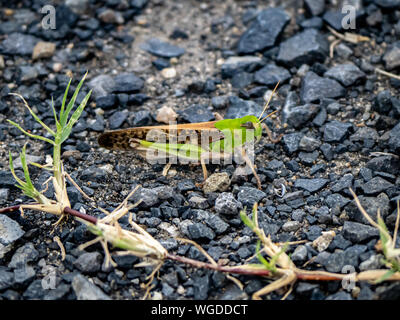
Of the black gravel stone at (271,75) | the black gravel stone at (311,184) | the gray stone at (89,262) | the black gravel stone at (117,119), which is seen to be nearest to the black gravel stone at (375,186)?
the black gravel stone at (311,184)

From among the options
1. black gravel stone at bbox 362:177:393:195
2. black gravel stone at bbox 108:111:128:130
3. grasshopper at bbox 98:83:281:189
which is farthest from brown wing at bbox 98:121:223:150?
black gravel stone at bbox 362:177:393:195

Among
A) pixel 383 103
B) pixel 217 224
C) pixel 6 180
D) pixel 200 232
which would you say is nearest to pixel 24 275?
pixel 6 180

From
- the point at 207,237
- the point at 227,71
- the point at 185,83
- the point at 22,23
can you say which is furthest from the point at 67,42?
the point at 207,237

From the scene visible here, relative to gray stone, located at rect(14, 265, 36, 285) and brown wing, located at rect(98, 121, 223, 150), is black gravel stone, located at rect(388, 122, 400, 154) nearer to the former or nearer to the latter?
brown wing, located at rect(98, 121, 223, 150)

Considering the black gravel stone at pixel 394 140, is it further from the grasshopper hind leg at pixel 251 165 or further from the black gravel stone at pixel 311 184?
the grasshopper hind leg at pixel 251 165

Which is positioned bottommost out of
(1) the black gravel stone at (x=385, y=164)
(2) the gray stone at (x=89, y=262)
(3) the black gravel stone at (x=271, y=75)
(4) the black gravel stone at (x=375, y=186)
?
(2) the gray stone at (x=89, y=262)

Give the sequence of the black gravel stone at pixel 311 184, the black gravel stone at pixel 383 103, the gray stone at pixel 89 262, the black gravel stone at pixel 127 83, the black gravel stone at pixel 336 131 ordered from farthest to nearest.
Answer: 1. the black gravel stone at pixel 127 83
2. the black gravel stone at pixel 383 103
3. the black gravel stone at pixel 336 131
4. the black gravel stone at pixel 311 184
5. the gray stone at pixel 89 262
